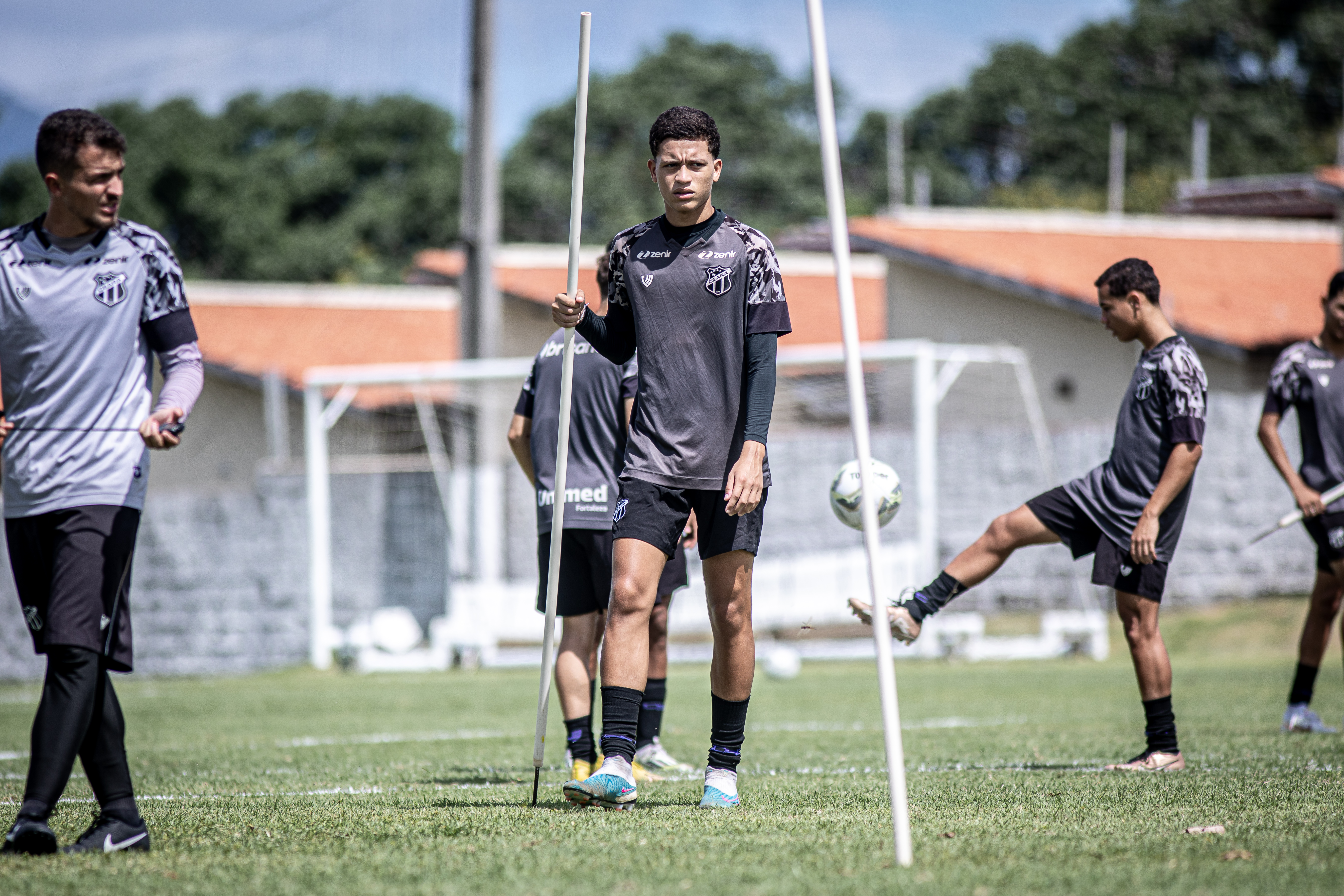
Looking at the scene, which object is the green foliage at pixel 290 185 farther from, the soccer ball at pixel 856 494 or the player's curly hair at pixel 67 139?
the player's curly hair at pixel 67 139

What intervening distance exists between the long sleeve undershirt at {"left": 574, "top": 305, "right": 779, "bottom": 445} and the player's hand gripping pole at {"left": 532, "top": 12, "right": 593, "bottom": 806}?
0.09 meters

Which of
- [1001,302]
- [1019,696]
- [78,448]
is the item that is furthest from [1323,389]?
[1001,302]

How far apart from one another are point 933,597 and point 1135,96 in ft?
132

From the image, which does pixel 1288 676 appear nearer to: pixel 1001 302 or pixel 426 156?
pixel 1001 302

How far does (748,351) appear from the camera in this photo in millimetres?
4828

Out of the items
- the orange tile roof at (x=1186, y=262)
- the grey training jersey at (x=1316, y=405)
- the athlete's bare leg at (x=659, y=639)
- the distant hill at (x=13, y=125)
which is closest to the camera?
the athlete's bare leg at (x=659, y=639)

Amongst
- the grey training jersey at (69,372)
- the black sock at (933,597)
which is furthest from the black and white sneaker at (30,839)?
the black sock at (933,597)

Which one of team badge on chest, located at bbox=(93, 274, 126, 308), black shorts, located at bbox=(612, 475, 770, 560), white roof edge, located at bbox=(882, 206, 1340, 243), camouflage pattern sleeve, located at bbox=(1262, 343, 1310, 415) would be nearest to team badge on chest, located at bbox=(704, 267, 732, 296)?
black shorts, located at bbox=(612, 475, 770, 560)

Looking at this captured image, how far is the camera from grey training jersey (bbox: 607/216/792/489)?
15.7 ft

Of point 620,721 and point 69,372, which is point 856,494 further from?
point 69,372

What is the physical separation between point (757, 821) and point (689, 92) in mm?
39913

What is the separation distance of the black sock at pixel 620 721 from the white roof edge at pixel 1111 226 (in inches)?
829

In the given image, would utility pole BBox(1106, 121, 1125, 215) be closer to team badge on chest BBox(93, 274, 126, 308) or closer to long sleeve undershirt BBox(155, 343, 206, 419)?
long sleeve undershirt BBox(155, 343, 206, 419)

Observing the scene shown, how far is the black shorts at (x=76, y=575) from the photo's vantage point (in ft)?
13.7
